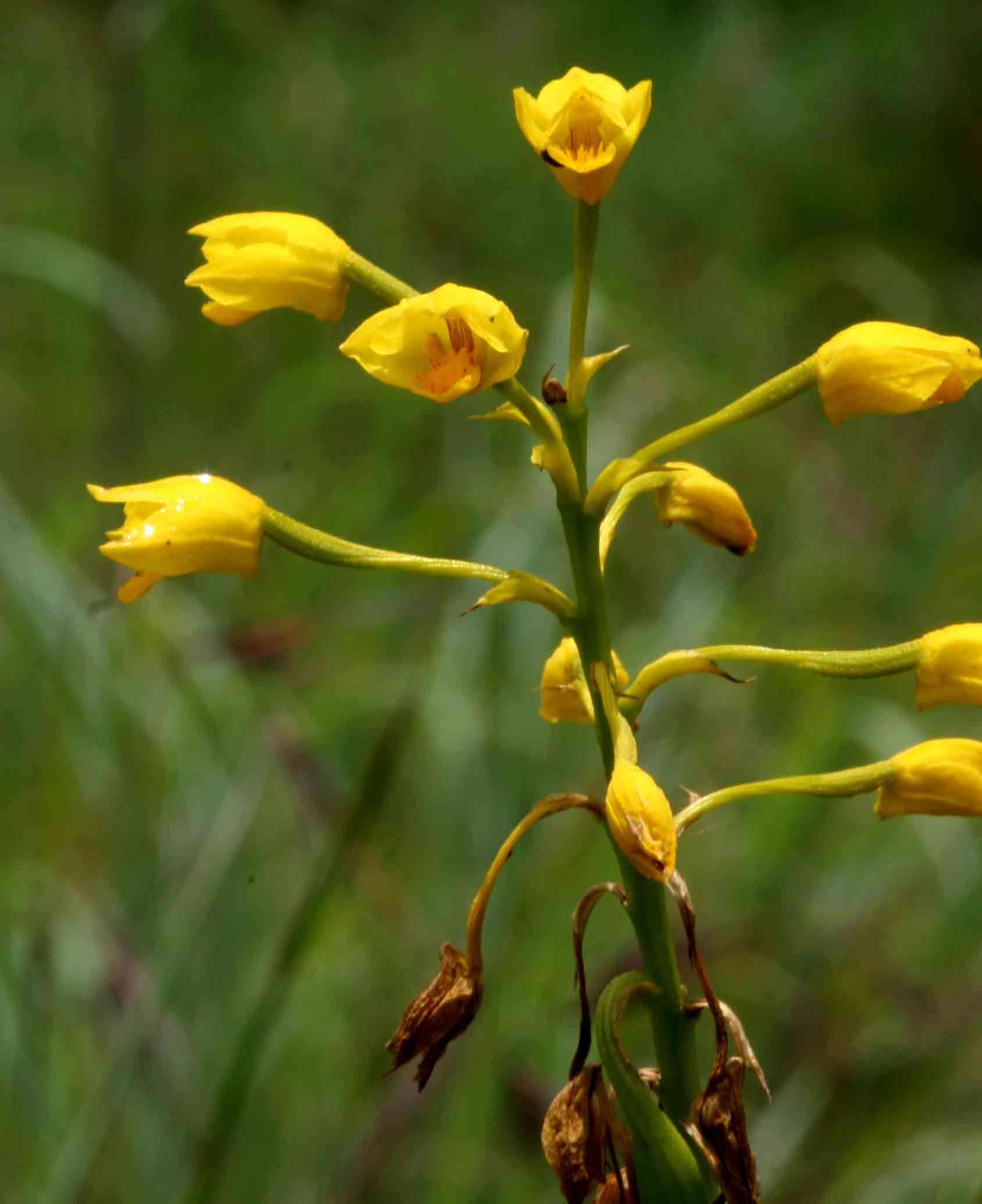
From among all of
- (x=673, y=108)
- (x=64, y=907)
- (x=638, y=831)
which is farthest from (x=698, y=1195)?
(x=673, y=108)

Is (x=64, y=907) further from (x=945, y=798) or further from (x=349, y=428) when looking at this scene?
(x=349, y=428)

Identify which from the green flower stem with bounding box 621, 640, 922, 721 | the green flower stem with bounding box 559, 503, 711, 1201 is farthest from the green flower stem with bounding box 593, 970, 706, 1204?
the green flower stem with bounding box 621, 640, 922, 721

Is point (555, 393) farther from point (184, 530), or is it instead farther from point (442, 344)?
point (184, 530)

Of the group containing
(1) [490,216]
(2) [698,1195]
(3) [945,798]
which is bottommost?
(2) [698,1195]

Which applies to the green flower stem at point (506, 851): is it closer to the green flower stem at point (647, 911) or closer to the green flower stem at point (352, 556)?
the green flower stem at point (647, 911)

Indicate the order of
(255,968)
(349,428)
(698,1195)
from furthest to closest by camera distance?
(349,428) < (255,968) < (698,1195)

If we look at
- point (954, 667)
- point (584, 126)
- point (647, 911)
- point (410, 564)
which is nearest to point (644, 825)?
point (647, 911)

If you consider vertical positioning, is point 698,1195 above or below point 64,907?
above
